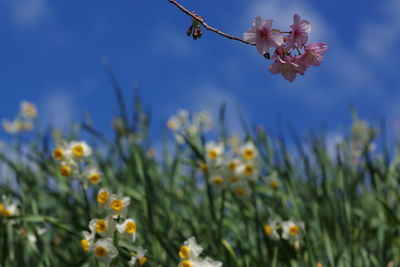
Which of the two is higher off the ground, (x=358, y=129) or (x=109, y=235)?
(x=358, y=129)

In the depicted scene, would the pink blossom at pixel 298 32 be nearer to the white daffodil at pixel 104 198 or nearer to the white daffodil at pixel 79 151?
the white daffodil at pixel 104 198

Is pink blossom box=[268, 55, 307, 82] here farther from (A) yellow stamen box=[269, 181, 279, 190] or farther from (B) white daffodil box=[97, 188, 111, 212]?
(A) yellow stamen box=[269, 181, 279, 190]

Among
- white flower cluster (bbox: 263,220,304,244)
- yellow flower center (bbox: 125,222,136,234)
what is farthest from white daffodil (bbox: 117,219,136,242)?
white flower cluster (bbox: 263,220,304,244)

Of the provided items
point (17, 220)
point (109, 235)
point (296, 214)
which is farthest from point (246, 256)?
point (17, 220)

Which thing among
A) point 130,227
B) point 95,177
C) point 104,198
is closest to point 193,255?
point 130,227

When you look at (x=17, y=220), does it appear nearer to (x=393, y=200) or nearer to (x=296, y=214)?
(x=296, y=214)

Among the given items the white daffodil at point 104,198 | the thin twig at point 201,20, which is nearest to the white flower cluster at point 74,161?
the white daffodil at point 104,198
